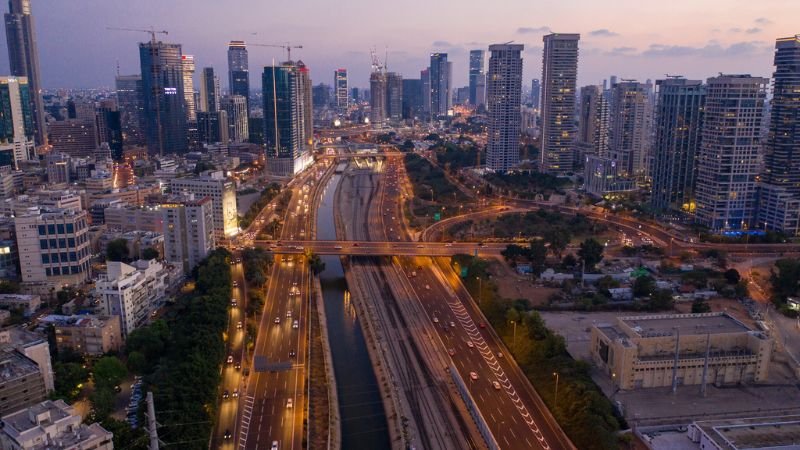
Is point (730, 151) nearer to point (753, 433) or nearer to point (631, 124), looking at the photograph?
point (631, 124)

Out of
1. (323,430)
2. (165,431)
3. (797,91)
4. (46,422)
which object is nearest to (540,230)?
(797,91)

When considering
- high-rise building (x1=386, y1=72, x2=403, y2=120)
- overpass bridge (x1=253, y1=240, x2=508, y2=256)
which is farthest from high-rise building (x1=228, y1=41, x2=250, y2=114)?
overpass bridge (x1=253, y1=240, x2=508, y2=256)

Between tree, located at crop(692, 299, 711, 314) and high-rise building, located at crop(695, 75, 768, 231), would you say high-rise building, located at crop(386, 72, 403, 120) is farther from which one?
tree, located at crop(692, 299, 711, 314)

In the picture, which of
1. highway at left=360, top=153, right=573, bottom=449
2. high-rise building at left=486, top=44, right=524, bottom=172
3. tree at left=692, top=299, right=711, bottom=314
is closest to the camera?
highway at left=360, top=153, right=573, bottom=449

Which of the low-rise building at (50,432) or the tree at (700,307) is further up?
the low-rise building at (50,432)

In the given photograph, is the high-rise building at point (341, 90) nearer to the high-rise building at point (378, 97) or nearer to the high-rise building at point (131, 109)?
the high-rise building at point (378, 97)

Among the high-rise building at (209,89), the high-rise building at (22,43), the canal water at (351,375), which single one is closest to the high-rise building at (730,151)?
the canal water at (351,375)

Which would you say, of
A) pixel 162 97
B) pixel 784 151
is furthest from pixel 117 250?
pixel 162 97

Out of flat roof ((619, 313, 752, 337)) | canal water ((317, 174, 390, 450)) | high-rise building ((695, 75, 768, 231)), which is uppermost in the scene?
high-rise building ((695, 75, 768, 231))
